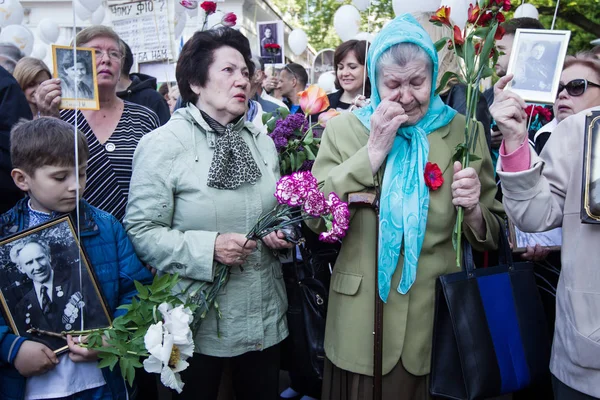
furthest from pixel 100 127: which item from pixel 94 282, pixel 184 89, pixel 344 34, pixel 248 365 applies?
pixel 344 34

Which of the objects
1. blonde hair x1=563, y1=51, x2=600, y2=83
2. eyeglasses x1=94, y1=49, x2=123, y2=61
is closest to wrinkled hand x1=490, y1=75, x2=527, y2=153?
blonde hair x1=563, y1=51, x2=600, y2=83

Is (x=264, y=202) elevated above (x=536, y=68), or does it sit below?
below

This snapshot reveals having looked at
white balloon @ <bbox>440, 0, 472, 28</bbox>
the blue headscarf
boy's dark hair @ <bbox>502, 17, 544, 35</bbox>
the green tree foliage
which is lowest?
the blue headscarf

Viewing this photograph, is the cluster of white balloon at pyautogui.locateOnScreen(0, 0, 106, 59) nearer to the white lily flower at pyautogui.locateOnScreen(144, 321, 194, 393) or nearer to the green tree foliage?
the green tree foliage

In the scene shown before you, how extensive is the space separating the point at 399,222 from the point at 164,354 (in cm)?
101

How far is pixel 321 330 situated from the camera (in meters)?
2.76

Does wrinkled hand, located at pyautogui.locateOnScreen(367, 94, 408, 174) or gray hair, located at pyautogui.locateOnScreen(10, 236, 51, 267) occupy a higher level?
wrinkled hand, located at pyautogui.locateOnScreen(367, 94, 408, 174)

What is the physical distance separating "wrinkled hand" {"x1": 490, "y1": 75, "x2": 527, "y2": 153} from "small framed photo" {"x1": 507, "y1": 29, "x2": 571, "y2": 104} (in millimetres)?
867

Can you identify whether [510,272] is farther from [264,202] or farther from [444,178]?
[264,202]

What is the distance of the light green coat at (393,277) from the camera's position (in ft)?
7.80

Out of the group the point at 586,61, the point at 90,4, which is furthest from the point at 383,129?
the point at 90,4

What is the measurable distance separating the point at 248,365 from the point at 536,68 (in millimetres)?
1949

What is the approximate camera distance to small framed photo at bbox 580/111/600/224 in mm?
1852

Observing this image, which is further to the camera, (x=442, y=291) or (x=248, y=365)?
(x=248, y=365)
